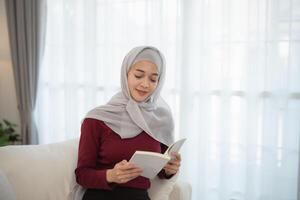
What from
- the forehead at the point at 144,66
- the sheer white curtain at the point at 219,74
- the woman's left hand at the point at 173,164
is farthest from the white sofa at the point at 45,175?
the sheer white curtain at the point at 219,74

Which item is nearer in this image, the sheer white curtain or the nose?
the nose

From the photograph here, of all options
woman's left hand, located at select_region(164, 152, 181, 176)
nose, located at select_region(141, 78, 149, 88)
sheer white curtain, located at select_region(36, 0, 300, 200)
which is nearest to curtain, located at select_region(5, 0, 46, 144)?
sheer white curtain, located at select_region(36, 0, 300, 200)

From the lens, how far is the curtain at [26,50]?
2889 millimetres

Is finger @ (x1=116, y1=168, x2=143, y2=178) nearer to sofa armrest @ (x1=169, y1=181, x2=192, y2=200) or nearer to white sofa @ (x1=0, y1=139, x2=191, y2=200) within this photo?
white sofa @ (x1=0, y1=139, x2=191, y2=200)

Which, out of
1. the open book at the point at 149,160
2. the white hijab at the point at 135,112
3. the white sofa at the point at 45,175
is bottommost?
the white sofa at the point at 45,175

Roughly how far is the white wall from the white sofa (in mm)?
1700

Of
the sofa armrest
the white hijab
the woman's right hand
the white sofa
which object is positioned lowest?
the sofa armrest

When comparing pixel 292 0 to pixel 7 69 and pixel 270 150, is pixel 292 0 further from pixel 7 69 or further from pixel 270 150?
pixel 7 69

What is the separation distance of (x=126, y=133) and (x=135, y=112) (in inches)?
4.6

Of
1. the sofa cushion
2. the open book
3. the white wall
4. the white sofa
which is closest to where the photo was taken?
the open book

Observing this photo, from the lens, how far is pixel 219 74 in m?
2.31

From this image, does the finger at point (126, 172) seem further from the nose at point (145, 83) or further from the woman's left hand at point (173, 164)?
the nose at point (145, 83)

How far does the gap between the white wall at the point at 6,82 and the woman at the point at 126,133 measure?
2.06 meters

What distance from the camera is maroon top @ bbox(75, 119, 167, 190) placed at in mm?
1357
